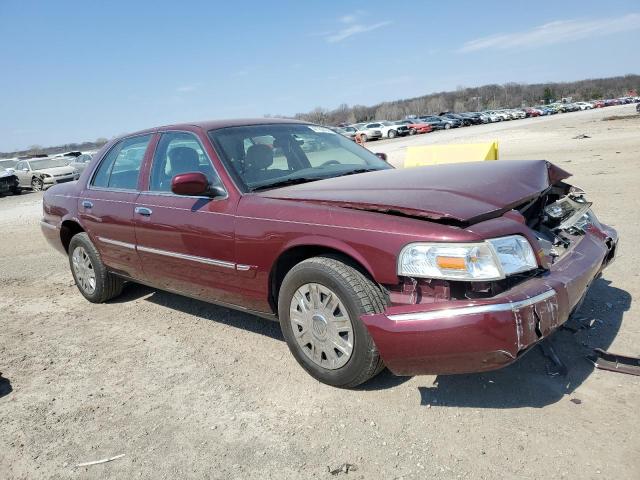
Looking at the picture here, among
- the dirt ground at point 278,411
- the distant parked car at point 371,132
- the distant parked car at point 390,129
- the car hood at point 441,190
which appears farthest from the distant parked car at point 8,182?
the distant parked car at point 390,129

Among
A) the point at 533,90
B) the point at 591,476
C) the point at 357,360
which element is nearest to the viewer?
the point at 591,476

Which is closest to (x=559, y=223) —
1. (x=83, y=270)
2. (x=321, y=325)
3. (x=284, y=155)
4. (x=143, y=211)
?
(x=321, y=325)

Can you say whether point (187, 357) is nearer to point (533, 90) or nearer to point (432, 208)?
point (432, 208)

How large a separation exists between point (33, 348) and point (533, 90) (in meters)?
161

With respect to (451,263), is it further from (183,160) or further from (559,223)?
(183,160)

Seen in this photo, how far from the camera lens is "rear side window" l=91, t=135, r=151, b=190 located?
14.9 feet

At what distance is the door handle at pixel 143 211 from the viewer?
418 cm

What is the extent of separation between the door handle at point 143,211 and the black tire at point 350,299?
1527mm

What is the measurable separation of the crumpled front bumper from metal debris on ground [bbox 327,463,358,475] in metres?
0.54

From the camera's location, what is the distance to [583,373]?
307 cm

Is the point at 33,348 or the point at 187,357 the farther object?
the point at 33,348

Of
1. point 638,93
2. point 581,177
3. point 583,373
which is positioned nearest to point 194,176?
point 583,373

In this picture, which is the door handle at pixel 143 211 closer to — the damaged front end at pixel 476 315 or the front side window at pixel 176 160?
the front side window at pixel 176 160

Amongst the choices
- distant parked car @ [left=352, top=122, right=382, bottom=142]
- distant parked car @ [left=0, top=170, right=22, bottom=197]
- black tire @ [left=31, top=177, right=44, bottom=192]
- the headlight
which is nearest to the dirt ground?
the headlight
